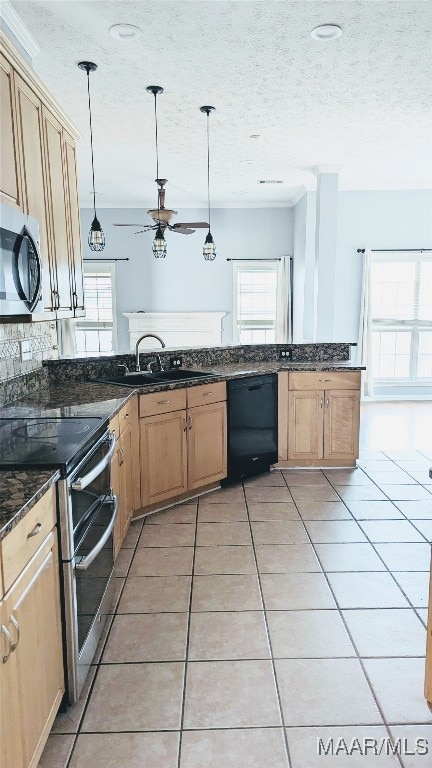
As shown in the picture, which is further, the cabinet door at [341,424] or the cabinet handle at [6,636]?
the cabinet door at [341,424]

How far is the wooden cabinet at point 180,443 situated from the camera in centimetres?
341

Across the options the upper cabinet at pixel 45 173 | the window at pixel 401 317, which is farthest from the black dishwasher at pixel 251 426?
the window at pixel 401 317

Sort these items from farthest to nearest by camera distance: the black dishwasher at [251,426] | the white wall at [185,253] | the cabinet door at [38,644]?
the white wall at [185,253]
the black dishwasher at [251,426]
the cabinet door at [38,644]

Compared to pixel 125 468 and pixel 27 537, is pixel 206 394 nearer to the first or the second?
pixel 125 468

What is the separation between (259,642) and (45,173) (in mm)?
2486

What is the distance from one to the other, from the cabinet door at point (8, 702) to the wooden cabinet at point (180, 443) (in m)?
2.06

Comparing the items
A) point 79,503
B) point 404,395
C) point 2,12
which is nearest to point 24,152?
point 2,12

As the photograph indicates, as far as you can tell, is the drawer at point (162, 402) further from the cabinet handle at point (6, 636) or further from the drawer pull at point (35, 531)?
the cabinet handle at point (6, 636)

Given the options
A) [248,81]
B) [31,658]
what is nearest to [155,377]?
[248,81]

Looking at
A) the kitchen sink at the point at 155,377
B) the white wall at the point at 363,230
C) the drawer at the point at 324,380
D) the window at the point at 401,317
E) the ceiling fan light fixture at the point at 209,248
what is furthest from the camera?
the window at the point at 401,317

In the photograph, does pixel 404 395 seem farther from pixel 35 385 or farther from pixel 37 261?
pixel 37 261

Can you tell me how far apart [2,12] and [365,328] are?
18.7 feet

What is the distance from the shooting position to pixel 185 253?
7.89 m

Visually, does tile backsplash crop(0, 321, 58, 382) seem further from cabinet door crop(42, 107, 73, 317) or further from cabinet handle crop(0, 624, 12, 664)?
cabinet handle crop(0, 624, 12, 664)
